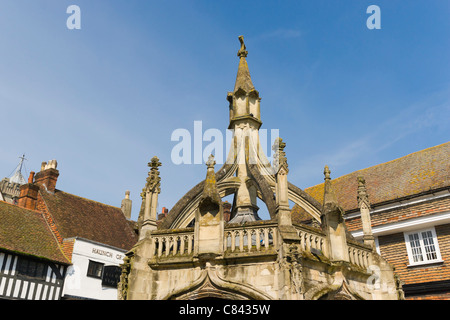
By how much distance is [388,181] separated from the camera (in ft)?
62.5

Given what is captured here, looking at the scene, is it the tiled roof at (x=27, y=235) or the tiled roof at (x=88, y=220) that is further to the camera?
the tiled roof at (x=88, y=220)

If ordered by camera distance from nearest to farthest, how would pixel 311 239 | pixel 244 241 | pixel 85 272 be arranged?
pixel 311 239
pixel 244 241
pixel 85 272

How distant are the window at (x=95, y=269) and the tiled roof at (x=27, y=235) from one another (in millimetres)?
1491

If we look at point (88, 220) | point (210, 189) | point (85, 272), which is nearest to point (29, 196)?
point (88, 220)

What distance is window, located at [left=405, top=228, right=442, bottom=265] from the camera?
1592 cm

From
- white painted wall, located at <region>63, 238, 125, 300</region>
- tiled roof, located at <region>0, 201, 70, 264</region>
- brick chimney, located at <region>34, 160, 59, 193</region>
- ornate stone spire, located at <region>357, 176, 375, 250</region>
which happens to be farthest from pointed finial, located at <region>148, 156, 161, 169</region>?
brick chimney, located at <region>34, 160, 59, 193</region>

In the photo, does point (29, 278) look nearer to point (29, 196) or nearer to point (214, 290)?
point (29, 196)

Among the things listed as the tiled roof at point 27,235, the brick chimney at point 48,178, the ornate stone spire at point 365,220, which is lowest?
the ornate stone spire at point 365,220

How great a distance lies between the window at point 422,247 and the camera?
1592 centimetres

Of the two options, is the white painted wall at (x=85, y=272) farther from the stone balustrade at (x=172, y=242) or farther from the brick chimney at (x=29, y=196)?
the stone balustrade at (x=172, y=242)

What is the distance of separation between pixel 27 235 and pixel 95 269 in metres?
4.32

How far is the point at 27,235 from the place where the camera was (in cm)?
2305

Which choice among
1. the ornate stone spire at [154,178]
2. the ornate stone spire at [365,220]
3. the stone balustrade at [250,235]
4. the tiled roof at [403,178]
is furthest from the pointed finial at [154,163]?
the tiled roof at [403,178]
